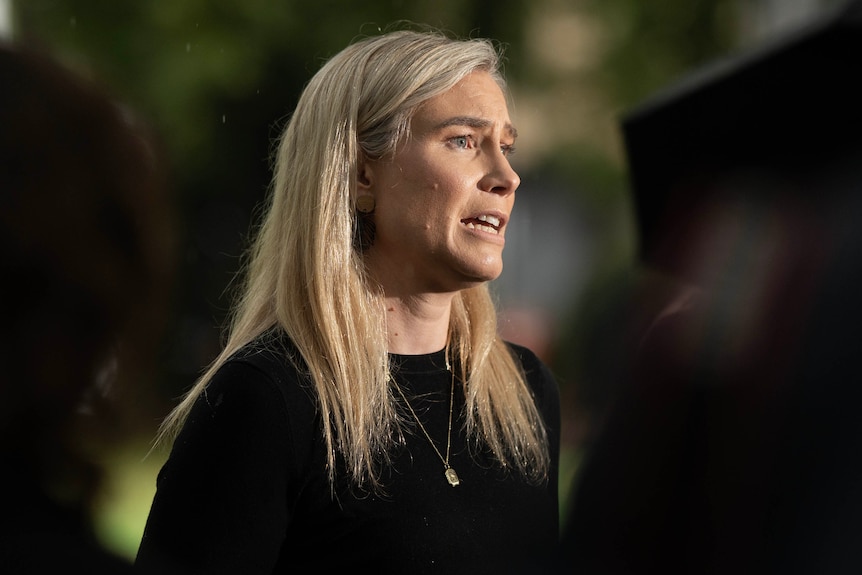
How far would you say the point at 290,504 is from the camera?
5.76 ft

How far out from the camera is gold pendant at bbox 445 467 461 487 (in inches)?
74.9

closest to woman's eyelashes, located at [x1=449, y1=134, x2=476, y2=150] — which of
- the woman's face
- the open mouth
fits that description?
the woman's face

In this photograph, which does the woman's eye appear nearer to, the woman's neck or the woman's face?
Answer: the woman's face

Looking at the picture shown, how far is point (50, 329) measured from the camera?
269cm


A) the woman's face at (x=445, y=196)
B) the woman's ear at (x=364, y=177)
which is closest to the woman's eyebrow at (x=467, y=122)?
the woman's face at (x=445, y=196)

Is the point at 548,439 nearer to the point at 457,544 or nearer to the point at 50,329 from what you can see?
the point at 457,544

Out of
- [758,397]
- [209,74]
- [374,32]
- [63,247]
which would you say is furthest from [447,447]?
[374,32]

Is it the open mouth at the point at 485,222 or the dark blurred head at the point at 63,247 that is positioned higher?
the open mouth at the point at 485,222

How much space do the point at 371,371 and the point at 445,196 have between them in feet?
1.05

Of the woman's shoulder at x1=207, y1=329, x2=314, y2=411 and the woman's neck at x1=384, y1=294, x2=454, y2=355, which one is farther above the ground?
the woman's neck at x1=384, y1=294, x2=454, y2=355

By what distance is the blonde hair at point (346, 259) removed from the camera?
1.87 meters

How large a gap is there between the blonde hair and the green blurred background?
6.56ft

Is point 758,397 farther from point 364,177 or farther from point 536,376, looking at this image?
point 536,376

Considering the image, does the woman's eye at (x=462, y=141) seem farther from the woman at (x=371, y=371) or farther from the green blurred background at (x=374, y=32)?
the green blurred background at (x=374, y=32)
